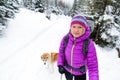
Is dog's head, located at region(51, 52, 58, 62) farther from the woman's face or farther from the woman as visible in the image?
the woman's face

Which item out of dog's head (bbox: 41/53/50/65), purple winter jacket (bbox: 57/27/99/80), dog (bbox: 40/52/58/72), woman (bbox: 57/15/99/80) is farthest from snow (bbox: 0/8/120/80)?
purple winter jacket (bbox: 57/27/99/80)

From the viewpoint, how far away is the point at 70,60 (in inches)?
135

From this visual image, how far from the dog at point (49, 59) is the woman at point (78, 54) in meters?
3.36

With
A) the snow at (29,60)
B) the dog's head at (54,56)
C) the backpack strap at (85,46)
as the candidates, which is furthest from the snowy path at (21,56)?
the backpack strap at (85,46)

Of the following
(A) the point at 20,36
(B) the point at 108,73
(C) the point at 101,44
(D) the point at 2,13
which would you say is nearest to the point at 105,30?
(C) the point at 101,44

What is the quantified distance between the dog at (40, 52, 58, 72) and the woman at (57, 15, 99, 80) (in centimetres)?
336

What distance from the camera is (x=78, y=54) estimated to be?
3279mm

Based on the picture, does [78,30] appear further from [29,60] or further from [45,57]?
[29,60]

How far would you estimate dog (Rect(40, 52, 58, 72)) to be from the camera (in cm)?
699

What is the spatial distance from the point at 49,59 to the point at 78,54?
3.96 meters

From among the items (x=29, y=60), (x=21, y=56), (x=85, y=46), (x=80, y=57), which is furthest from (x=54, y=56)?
(x=85, y=46)

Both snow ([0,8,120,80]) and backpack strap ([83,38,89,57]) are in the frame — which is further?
snow ([0,8,120,80])

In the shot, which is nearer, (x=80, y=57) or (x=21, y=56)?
(x=80, y=57)

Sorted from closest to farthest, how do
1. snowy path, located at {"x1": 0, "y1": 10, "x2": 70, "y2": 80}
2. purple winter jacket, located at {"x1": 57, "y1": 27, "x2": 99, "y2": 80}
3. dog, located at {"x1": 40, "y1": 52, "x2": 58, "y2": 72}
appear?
purple winter jacket, located at {"x1": 57, "y1": 27, "x2": 99, "y2": 80} < snowy path, located at {"x1": 0, "y1": 10, "x2": 70, "y2": 80} < dog, located at {"x1": 40, "y1": 52, "x2": 58, "y2": 72}
